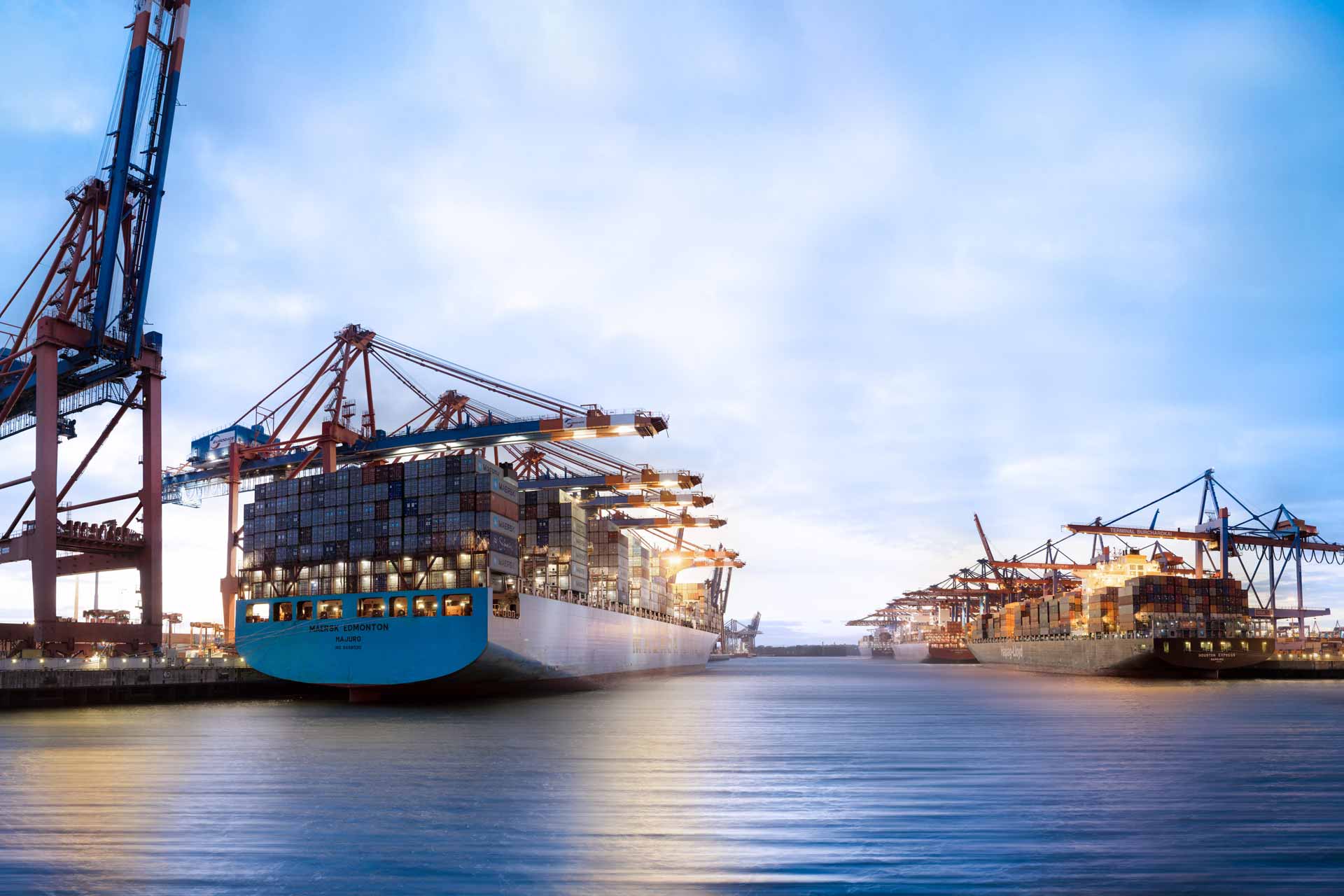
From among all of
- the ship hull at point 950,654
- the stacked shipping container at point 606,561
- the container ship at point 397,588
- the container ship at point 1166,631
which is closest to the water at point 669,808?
the container ship at point 397,588

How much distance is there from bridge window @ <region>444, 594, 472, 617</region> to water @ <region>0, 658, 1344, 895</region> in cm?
1349

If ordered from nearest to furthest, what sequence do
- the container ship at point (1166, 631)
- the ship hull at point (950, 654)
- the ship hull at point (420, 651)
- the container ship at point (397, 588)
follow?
the ship hull at point (420, 651) < the container ship at point (397, 588) < the container ship at point (1166, 631) < the ship hull at point (950, 654)

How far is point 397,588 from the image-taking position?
47.3 m

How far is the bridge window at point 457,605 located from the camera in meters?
45.5

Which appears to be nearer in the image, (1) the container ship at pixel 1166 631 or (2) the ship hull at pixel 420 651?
(2) the ship hull at pixel 420 651

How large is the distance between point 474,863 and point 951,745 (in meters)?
16.6

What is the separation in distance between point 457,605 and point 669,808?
32.5 metres

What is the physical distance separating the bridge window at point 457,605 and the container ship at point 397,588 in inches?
2.2

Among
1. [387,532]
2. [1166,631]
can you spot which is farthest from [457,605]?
[1166,631]

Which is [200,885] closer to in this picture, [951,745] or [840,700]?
[951,745]

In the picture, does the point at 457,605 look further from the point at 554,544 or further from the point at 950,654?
the point at 950,654

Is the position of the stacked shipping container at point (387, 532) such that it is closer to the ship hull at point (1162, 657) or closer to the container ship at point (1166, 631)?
the ship hull at point (1162, 657)

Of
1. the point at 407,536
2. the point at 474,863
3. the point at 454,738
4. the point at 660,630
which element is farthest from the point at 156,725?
the point at 660,630

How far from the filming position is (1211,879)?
10.6m
